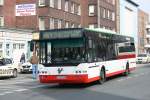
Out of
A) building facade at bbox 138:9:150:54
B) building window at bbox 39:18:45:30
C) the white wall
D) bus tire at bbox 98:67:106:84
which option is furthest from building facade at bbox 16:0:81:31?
building facade at bbox 138:9:150:54

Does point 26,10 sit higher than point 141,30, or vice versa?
point 141,30

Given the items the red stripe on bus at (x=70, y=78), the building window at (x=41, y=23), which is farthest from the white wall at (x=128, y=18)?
the red stripe on bus at (x=70, y=78)

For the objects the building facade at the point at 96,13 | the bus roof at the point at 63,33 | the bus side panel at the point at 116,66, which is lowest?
the bus side panel at the point at 116,66

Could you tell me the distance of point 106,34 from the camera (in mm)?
23766

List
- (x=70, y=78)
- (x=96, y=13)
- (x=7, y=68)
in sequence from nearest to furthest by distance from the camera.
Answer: (x=70, y=78) → (x=7, y=68) → (x=96, y=13)

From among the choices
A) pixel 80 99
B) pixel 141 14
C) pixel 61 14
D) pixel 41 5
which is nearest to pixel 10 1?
pixel 41 5

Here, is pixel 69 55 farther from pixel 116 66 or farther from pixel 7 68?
pixel 7 68

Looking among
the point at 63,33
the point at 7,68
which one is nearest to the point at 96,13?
the point at 7,68

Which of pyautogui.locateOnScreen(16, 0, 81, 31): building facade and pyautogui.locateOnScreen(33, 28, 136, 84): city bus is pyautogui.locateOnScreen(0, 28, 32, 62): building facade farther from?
pyautogui.locateOnScreen(33, 28, 136, 84): city bus

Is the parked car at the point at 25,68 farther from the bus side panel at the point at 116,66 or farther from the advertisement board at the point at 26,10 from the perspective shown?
the bus side panel at the point at 116,66

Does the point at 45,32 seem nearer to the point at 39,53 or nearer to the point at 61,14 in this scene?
the point at 39,53

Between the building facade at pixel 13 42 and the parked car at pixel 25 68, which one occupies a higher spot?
the building facade at pixel 13 42

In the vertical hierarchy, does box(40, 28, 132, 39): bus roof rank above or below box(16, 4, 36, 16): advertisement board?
below

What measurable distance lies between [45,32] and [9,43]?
2726 centimetres
